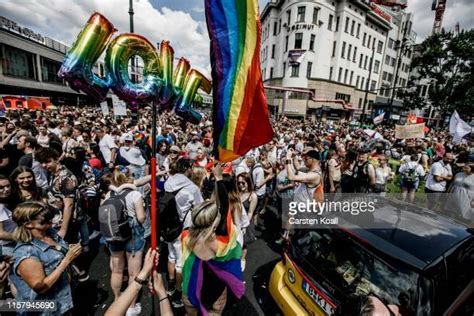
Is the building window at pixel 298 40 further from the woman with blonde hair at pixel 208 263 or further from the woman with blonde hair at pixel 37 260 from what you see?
the woman with blonde hair at pixel 37 260

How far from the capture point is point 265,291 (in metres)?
3.61

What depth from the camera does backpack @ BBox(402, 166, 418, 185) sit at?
21.9 ft

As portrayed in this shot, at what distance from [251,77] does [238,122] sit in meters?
0.43

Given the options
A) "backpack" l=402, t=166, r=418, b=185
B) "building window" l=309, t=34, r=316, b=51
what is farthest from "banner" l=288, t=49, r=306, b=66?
"backpack" l=402, t=166, r=418, b=185

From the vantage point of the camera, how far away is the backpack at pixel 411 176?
6.66 m

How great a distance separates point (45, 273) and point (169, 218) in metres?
1.48

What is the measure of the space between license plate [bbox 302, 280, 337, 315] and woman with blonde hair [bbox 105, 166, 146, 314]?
2.07 meters

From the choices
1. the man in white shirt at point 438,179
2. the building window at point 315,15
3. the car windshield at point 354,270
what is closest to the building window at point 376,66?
the building window at point 315,15

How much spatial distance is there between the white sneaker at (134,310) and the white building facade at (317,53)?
33.7 meters

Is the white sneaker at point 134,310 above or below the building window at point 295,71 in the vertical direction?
below

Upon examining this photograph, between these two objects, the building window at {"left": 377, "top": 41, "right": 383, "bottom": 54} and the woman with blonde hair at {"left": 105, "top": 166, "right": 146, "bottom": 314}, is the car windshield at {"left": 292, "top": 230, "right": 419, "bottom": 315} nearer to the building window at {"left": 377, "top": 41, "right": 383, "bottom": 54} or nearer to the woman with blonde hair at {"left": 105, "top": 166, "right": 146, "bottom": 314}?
the woman with blonde hair at {"left": 105, "top": 166, "right": 146, "bottom": 314}

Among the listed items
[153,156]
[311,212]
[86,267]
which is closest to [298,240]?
[311,212]

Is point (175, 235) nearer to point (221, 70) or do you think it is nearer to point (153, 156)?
point (153, 156)

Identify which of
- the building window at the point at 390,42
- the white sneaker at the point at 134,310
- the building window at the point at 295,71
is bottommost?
the white sneaker at the point at 134,310
